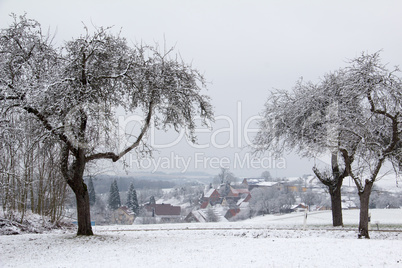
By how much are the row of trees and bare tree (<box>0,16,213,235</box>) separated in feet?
20.0

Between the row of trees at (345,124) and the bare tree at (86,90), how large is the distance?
610 centimetres

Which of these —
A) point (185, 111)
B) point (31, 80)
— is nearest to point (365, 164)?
point (185, 111)

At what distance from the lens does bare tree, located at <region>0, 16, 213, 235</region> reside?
13.9 metres

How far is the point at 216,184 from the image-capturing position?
230 ft

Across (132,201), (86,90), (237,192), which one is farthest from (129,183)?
(86,90)

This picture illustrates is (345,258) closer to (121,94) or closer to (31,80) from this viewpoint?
(121,94)

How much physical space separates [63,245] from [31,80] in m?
6.12

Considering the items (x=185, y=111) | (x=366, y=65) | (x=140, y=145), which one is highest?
(x=366, y=65)

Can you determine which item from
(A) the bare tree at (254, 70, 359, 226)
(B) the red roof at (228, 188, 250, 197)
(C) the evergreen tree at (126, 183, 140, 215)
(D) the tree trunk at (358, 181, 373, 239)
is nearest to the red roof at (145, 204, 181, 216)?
(C) the evergreen tree at (126, 183, 140, 215)

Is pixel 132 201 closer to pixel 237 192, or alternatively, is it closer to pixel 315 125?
pixel 237 192

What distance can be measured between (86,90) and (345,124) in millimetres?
10812

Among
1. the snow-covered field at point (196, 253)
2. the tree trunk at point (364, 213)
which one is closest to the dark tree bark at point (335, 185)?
the tree trunk at point (364, 213)

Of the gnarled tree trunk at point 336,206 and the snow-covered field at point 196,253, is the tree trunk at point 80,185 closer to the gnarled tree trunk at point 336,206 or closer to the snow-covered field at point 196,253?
the snow-covered field at point 196,253

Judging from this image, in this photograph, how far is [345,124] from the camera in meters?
16.5
